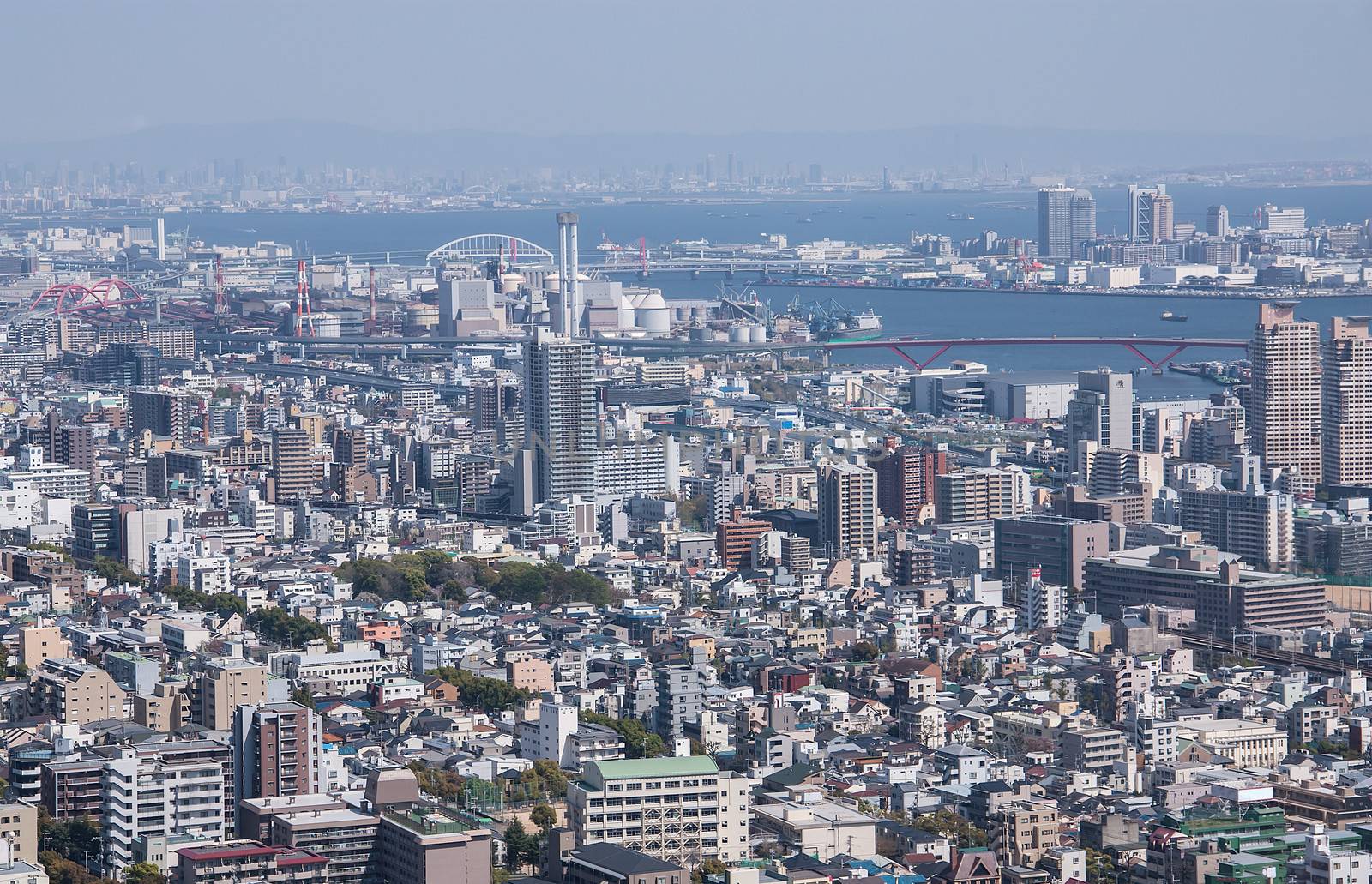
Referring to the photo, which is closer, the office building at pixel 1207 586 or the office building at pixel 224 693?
the office building at pixel 224 693

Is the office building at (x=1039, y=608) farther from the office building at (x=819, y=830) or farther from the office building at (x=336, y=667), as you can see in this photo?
the office building at (x=819, y=830)

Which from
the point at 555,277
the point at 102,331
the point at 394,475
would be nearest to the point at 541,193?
the point at 555,277

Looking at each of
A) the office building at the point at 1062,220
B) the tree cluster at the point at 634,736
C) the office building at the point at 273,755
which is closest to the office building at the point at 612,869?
the office building at the point at 273,755

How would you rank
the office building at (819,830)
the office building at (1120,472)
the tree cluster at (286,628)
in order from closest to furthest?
the office building at (819,830)
the tree cluster at (286,628)
the office building at (1120,472)

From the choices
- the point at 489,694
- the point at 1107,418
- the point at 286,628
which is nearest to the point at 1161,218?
the point at 1107,418

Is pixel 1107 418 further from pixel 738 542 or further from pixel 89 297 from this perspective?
pixel 89 297

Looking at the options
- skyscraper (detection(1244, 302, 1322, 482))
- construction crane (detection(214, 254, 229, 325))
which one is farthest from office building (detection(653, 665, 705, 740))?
construction crane (detection(214, 254, 229, 325))

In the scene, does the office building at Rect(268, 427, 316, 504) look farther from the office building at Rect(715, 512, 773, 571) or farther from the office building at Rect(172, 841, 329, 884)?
the office building at Rect(172, 841, 329, 884)

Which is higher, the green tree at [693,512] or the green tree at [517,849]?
the green tree at [517,849]
